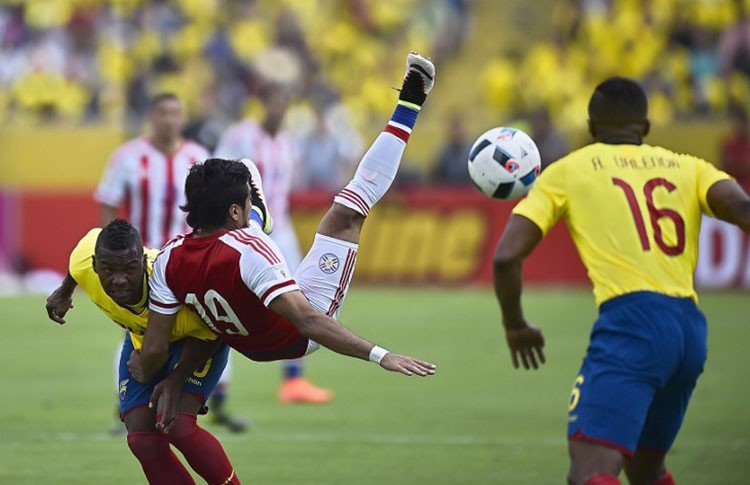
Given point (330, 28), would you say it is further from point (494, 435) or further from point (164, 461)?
point (164, 461)

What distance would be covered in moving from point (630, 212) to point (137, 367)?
97.5 inches

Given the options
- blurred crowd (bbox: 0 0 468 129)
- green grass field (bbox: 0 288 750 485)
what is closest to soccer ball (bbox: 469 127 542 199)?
green grass field (bbox: 0 288 750 485)

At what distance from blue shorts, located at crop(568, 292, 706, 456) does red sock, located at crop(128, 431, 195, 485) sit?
2.05 metres

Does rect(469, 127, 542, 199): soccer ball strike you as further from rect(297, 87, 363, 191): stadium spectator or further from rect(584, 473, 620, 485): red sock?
rect(297, 87, 363, 191): stadium spectator

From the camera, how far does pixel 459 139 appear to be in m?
21.0

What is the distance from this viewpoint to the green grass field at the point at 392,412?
8508mm

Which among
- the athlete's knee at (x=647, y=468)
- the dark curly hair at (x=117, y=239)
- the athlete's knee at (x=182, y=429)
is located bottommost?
the athlete's knee at (x=182, y=429)

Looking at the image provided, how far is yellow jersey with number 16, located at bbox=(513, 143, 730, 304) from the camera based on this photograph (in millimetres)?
5754

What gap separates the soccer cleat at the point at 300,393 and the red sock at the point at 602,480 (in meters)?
6.18

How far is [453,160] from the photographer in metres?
20.9

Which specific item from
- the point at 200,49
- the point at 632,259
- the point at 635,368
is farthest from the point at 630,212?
the point at 200,49

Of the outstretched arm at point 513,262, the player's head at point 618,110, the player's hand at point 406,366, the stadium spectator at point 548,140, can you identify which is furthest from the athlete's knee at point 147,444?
the stadium spectator at point 548,140

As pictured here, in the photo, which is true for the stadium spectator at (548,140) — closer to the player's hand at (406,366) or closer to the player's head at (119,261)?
the player's head at (119,261)

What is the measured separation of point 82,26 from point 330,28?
14.8 ft
